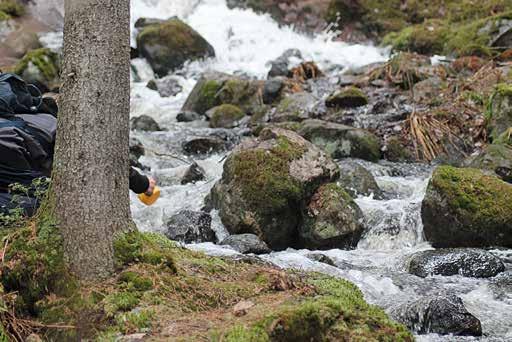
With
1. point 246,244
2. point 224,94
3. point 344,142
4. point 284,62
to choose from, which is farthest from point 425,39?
point 246,244

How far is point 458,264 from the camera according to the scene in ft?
21.1

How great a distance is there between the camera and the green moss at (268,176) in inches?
298

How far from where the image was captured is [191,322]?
A: 324cm

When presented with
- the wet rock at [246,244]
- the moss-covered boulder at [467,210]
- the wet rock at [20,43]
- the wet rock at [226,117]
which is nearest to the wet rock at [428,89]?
the wet rock at [226,117]

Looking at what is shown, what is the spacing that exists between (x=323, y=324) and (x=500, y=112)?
8247 millimetres

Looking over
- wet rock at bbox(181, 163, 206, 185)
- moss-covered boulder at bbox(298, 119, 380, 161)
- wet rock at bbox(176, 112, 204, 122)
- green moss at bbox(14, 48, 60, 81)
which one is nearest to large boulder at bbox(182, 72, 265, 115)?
wet rock at bbox(176, 112, 204, 122)

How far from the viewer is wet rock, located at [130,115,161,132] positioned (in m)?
13.3

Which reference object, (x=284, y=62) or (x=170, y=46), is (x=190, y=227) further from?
(x=170, y=46)

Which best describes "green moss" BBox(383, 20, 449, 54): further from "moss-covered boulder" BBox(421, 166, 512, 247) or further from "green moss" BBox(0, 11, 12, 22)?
"green moss" BBox(0, 11, 12, 22)

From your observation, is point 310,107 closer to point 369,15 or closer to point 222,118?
point 222,118

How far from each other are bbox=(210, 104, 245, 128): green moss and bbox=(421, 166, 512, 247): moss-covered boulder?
→ 276 inches

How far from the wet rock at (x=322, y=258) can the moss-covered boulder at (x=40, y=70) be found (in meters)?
11.0

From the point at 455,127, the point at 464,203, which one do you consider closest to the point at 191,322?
the point at 464,203

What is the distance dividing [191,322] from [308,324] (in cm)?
64
